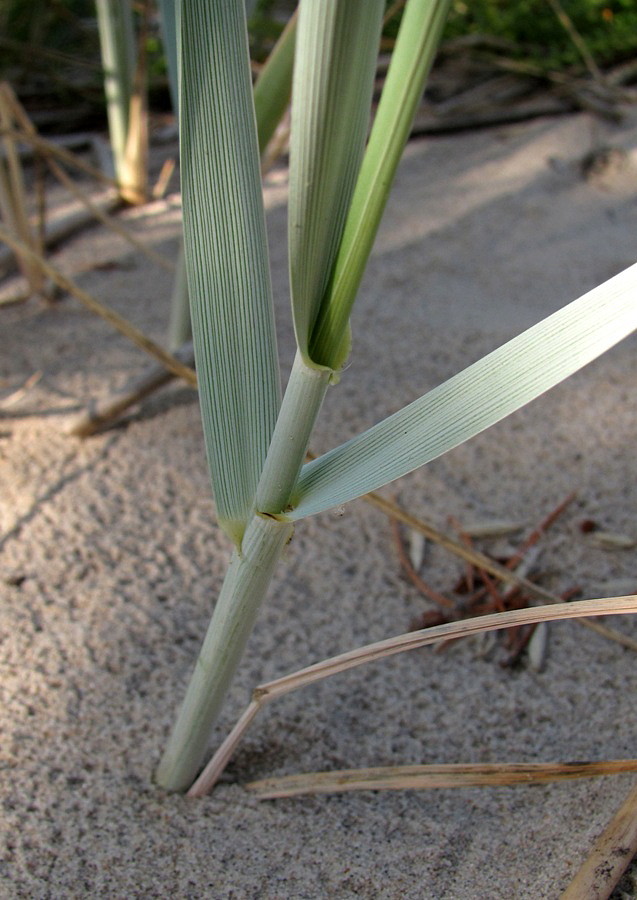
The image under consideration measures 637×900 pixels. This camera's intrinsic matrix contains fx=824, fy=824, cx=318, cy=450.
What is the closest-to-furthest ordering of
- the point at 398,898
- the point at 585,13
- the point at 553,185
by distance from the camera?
the point at 398,898, the point at 553,185, the point at 585,13

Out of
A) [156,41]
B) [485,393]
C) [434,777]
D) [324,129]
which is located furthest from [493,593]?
[156,41]

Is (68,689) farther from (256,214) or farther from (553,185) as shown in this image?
(553,185)

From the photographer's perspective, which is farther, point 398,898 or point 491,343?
point 491,343

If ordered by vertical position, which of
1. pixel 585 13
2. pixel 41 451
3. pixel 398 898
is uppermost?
pixel 585 13

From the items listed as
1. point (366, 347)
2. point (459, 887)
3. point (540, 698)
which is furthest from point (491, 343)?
point (459, 887)

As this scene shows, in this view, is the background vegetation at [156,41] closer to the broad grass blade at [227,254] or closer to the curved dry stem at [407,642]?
the broad grass blade at [227,254]

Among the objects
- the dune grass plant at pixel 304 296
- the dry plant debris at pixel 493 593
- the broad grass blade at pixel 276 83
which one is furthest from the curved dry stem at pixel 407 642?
the broad grass blade at pixel 276 83

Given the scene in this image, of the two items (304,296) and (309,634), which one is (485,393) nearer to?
(304,296)
